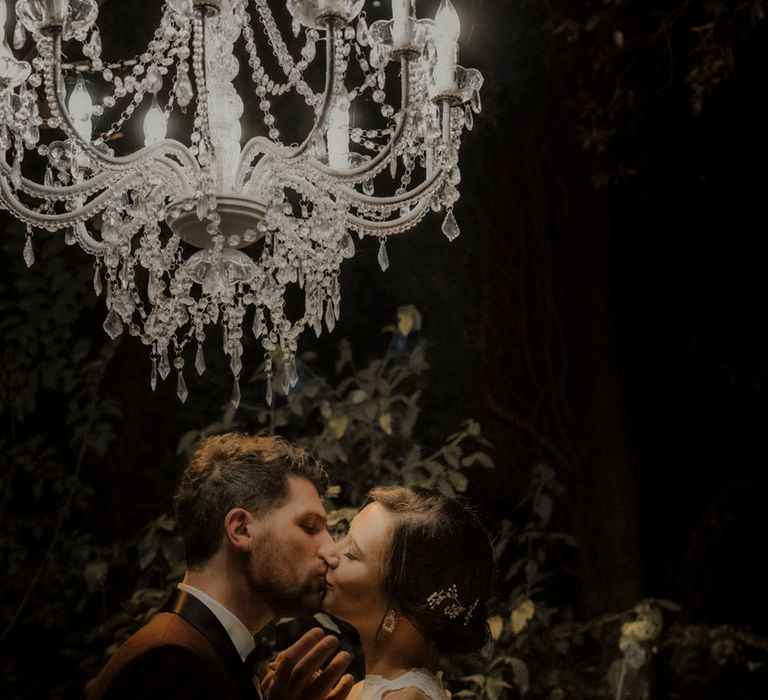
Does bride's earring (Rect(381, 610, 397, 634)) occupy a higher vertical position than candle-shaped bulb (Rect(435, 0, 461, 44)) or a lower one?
lower

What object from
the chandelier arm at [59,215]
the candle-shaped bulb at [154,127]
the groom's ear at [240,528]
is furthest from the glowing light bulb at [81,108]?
the groom's ear at [240,528]

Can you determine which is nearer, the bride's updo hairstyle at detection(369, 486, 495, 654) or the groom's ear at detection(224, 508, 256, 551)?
the groom's ear at detection(224, 508, 256, 551)

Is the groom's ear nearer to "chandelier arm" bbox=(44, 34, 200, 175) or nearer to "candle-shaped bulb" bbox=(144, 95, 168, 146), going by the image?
"chandelier arm" bbox=(44, 34, 200, 175)


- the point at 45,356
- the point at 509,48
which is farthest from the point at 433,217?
the point at 45,356

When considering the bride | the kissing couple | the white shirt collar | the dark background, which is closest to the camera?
the kissing couple

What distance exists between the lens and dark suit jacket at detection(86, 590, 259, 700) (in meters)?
2.18

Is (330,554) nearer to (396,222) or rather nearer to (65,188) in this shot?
(396,222)

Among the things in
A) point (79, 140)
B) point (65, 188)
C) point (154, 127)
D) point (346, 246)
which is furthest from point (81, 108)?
point (346, 246)

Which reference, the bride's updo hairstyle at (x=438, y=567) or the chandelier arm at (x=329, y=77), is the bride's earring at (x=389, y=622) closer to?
the bride's updo hairstyle at (x=438, y=567)

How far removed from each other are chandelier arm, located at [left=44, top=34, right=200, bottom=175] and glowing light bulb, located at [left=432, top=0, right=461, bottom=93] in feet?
1.59

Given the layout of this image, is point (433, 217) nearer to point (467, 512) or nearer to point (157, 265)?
point (467, 512)

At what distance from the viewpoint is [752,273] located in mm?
5238

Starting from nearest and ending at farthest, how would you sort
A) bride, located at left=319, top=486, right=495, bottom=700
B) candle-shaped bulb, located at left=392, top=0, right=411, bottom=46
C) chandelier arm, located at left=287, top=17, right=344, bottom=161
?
chandelier arm, located at left=287, top=17, right=344, bottom=161, candle-shaped bulb, located at left=392, top=0, right=411, bottom=46, bride, located at left=319, top=486, right=495, bottom=700

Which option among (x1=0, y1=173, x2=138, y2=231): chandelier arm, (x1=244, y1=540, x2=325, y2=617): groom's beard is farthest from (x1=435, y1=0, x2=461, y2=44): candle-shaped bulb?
(x1=244, y1=540, x2=325, y2=617): groom's beard
